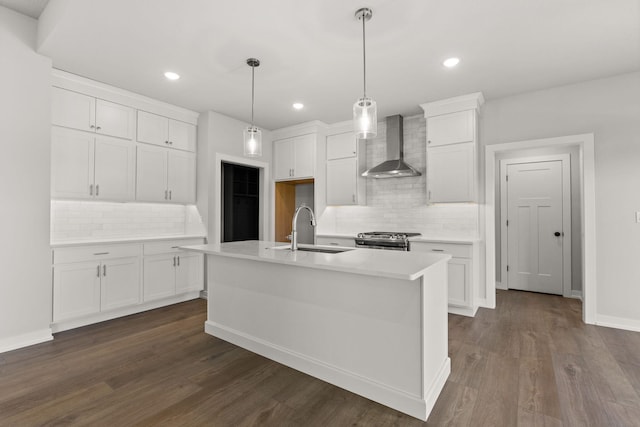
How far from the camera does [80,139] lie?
11.5ft

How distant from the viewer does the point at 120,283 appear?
368cm

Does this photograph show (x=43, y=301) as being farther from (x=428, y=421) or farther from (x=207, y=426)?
(x=428, y=421)

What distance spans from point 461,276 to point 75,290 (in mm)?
4402

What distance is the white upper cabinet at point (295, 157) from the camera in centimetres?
524

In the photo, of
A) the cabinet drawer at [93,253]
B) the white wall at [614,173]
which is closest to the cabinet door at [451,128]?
the white wall at [614,173]

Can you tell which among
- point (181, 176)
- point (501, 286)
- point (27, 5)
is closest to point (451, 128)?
point (501, 286)

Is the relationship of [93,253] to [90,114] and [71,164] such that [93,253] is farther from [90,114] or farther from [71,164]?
[90,114]

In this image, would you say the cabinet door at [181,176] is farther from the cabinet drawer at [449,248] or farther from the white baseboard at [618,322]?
the white baseboard at [618,322]

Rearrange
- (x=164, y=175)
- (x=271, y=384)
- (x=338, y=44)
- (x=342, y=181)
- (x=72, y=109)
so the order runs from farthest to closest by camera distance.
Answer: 1. (x=342, y=181)
2. (x=164, y=175)
3. (x=72, y=109)
4. (x=338, y=44)
5. (x=271, y=384)

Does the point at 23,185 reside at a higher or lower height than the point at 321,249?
higher

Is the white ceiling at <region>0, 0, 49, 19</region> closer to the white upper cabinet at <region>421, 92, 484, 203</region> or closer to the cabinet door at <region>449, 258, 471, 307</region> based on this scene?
the white upper cabinet at <region>421, 92, 484, 203</region>

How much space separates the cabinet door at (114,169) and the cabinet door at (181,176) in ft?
1.60

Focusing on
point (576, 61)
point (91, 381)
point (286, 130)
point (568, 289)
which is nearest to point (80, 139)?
point (91, 381)

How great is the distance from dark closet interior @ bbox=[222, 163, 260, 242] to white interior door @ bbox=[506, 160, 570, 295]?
14.4ft
